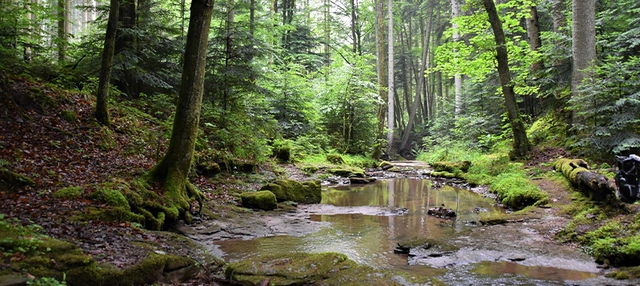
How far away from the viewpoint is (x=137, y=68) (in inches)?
450

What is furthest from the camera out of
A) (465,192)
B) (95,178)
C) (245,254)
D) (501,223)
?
(465,192)

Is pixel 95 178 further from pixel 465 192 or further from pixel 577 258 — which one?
pixel 465 192

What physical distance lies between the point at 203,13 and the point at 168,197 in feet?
12.4

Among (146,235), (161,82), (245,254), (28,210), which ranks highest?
(161,82)

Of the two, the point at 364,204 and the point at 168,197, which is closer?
the point at 168,197

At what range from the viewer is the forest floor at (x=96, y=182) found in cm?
483

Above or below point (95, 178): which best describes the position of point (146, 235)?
below

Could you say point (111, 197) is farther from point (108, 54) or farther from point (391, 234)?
point (391, 234)

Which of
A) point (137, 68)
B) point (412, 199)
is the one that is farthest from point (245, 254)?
point (137, 68)

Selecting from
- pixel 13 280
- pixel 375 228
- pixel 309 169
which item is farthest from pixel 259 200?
pixel 309 169

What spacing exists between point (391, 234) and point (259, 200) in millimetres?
3650

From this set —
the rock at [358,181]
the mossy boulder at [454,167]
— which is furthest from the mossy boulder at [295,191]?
the mossy boulder at [454,167]

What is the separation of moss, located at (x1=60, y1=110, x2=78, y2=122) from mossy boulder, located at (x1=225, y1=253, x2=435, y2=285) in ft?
23.7

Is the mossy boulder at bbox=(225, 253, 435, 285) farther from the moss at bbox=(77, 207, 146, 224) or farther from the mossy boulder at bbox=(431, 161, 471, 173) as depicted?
the mossy boulder at bbox=(431, 161, 471, 173)
